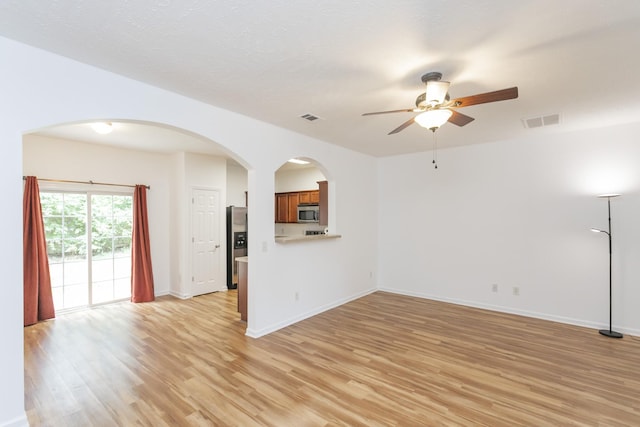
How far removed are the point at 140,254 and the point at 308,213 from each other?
136 inches

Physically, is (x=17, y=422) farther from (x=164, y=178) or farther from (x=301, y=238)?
(x=164, y=178)

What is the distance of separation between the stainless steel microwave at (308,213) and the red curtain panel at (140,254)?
3.20 meters

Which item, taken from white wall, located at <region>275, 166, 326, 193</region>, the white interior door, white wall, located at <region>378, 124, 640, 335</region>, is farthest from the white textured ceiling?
white wall, located at <region>275, 166, 326, 193</region>

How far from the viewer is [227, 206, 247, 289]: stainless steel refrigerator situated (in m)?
6.16

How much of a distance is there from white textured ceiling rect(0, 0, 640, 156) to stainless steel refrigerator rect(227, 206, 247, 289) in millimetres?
3360

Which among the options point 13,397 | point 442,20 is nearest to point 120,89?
point 13,397

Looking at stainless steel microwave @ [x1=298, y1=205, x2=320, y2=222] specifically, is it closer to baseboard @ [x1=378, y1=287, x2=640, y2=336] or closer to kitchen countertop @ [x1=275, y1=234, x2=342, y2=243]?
kitchen countertop @ [x1=275, y1=234, x2=342, y2=243]

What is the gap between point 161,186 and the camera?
572cm

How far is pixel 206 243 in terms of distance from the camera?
19.0ft

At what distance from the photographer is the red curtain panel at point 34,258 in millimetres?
4109

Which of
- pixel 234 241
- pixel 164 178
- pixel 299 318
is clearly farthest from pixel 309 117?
pixel 164 178

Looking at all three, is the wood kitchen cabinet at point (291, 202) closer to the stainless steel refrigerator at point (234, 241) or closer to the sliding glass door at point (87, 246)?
the stainless steel refrigerator at point (234, 241)

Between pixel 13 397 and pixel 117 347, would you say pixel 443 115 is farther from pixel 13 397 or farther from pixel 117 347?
pixel 117 347

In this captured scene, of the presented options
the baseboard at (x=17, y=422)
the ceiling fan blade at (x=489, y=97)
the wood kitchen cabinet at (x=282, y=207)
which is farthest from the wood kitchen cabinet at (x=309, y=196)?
the baseboard at (x=17, y=422)
